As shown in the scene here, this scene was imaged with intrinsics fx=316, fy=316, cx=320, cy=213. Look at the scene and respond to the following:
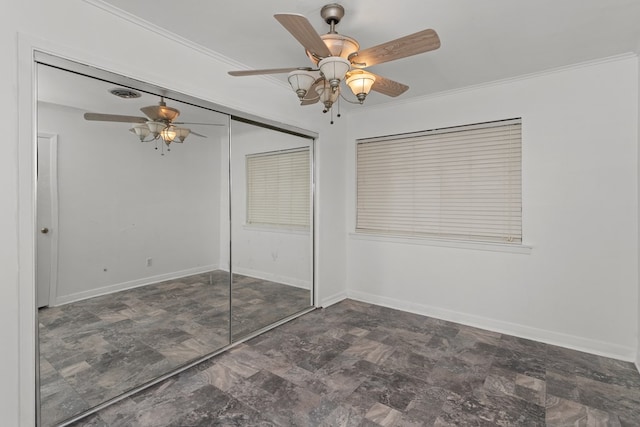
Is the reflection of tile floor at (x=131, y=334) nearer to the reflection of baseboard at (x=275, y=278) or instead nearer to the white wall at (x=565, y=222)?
the reflection of baseboard at (x=275, y=278)

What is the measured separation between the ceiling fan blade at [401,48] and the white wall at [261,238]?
145 centimetres

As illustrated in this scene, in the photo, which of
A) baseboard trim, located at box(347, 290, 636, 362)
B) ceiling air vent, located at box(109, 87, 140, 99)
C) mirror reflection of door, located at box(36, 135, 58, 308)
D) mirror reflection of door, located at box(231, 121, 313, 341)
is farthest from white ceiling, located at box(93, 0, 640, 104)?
baseboard trim, located at box(347, 290, 636, 362)

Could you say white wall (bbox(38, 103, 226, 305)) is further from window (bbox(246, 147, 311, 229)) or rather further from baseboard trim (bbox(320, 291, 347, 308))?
baseboard trim (bbox(320, 291, 347, 308))

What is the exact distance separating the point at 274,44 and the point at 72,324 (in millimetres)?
2456

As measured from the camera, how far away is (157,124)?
7.96ft

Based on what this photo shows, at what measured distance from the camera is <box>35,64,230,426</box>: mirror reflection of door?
6.31 ft

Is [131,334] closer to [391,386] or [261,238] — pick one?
[261,238]

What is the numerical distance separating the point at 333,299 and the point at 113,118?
10.3 feet

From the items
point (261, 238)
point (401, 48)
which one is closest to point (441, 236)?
point (261, 238)

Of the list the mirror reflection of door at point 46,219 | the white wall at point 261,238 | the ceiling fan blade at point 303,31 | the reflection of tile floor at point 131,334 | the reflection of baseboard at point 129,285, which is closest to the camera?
the ceiling fan blade at point 303,31

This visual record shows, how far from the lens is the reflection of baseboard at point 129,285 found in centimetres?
204

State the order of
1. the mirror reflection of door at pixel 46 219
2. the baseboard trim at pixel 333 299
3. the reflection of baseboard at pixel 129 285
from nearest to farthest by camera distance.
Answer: the mirror reflection of door at pixel 46 219, the reflection of baseboard at pixel 129 285, the baseboard trim at pixel 333 299

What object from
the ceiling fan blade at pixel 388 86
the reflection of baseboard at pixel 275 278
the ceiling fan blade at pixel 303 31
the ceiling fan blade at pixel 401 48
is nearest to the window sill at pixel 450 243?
the reflection of baseboard at pixel 275 278

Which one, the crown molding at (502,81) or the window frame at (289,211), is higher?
the crown molding at (502,81)
